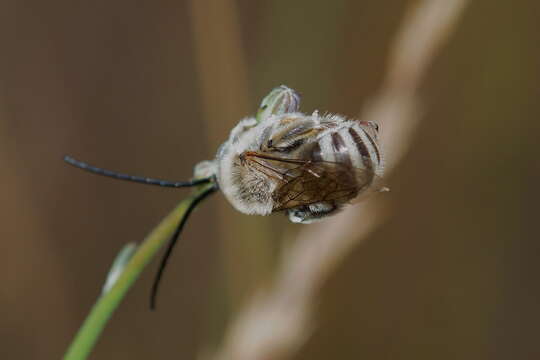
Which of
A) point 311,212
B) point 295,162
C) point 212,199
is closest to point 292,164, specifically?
point 295,162

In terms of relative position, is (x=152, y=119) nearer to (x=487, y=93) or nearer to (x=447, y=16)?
(x=487, y=93)

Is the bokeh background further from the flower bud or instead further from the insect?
the flower bud

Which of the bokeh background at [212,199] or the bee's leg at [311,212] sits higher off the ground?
the bee's leg at [311,212]

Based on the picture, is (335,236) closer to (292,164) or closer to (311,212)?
(311,212)

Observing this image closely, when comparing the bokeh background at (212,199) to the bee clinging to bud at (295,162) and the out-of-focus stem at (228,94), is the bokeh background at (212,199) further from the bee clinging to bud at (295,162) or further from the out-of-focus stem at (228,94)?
the bee clinging to bud at (295,162)

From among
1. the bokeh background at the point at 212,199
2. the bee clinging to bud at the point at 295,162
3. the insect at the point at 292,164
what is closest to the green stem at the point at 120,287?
the insect at the point at 292,164

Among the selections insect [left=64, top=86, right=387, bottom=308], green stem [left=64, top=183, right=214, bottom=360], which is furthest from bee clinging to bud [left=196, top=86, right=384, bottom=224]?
green stem [left=64, top=183, right=214, bottom=360]

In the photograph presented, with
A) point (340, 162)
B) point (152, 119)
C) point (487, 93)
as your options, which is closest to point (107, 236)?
point (152, 119)
